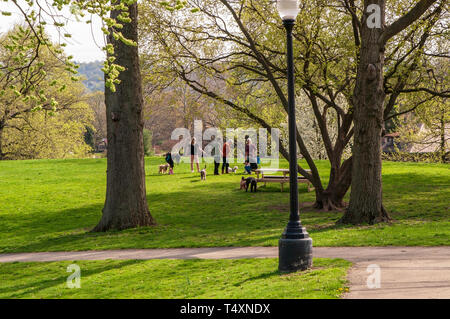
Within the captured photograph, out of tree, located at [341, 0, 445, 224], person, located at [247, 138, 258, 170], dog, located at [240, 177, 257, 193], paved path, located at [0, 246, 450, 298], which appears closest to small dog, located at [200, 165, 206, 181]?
person, located at [247, 138, 258, 170]

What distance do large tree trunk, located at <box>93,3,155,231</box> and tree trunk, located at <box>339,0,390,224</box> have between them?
17.9 ft

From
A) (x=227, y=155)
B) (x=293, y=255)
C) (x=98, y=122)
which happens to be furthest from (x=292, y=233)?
(x=98, y=122)

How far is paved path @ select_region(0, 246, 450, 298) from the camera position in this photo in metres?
7.18

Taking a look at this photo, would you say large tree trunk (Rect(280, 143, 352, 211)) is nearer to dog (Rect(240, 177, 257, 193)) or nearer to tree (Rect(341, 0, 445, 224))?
tree (Rect(341, 0, 445, 224))

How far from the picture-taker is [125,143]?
15141 mm

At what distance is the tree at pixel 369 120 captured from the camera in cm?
1415

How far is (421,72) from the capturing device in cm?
1750

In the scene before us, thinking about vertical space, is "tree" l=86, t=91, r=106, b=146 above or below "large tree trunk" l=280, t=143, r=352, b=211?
above

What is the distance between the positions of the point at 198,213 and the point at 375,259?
9446 millimetres

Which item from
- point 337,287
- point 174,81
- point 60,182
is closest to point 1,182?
point 60,182

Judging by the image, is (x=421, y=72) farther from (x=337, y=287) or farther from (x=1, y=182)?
(x=1, y=182)
